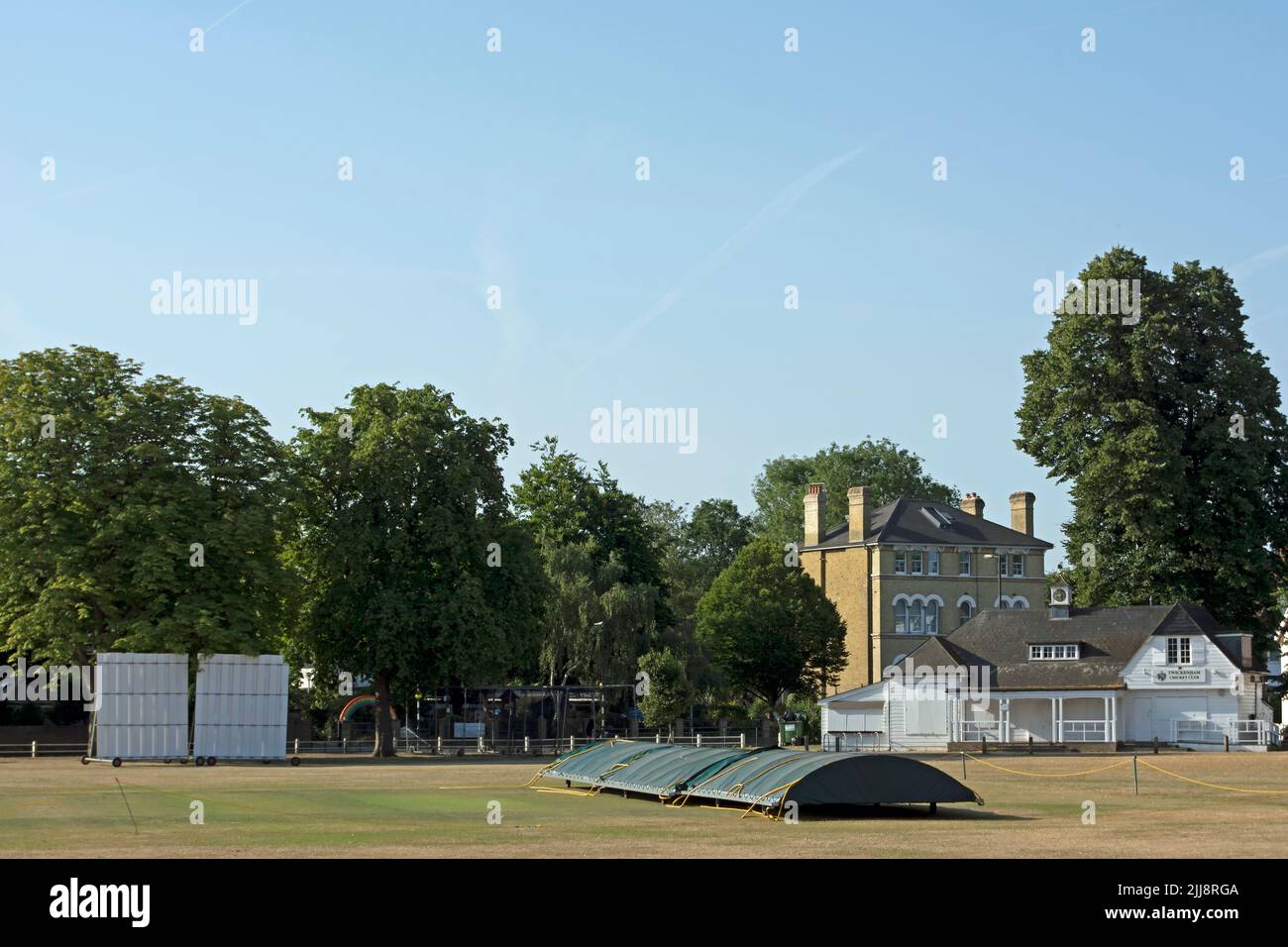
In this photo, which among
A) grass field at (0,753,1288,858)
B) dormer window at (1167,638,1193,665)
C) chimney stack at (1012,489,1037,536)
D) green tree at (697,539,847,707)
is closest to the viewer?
grass field at (0,753,1288,858)

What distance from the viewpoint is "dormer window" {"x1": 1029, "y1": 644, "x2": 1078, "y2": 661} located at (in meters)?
79.5

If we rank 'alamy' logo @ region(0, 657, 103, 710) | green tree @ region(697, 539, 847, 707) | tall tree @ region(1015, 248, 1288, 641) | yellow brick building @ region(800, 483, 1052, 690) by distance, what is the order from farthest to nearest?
yellow brick building @ region(800, 483, 1052, 690)
green tree @ region(697, 539, 847, 707)
tall tree @ region(1015, 248, 1288, 641)
'alamy' logo @ region(0, 657, 103, 710)

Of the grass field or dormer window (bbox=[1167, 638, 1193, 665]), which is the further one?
dormer window (bbox=[1167, 638, 1193, 665])

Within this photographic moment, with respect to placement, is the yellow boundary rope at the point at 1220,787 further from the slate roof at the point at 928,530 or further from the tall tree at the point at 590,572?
the slate roof at the point at 928,530

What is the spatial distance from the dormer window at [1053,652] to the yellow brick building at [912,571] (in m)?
20.0

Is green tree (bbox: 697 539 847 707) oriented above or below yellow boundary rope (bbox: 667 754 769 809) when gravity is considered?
above

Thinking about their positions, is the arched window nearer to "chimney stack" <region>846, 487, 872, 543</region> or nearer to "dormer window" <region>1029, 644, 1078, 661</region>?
"chimney stack" <region>846, 487, 872, 543</region>

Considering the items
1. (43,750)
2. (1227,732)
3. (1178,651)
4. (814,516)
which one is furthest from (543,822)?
(814,516)

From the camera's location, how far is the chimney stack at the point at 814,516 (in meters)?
108

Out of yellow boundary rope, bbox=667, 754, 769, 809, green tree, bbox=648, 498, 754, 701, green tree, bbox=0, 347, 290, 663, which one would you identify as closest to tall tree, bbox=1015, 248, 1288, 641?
green tree, bbox=0, 347, 290, 663

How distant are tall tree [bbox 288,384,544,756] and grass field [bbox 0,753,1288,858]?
764 inches

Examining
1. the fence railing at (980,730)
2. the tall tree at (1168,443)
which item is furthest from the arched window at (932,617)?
the tall tree at (1168,443)
